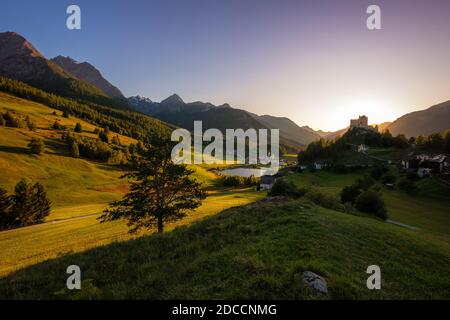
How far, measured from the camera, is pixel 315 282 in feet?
24.2

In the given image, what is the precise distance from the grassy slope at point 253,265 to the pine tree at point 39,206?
55.4 m

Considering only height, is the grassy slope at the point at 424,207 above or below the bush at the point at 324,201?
below

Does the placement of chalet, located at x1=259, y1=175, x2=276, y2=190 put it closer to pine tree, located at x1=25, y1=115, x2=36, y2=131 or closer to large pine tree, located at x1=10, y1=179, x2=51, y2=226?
large pine tree, located at x1=10, y1=179, x2=51, y2=226

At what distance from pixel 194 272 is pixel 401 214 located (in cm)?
5704

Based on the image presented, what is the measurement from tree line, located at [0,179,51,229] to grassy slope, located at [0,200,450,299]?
55201 millimetres

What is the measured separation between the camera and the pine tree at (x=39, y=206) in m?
54.9

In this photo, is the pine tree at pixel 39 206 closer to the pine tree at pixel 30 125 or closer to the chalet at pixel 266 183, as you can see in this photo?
the chalet at pixel 266 183

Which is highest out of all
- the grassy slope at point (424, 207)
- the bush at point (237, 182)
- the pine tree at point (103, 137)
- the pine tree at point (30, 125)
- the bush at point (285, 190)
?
the pine tree at point (30, 125)

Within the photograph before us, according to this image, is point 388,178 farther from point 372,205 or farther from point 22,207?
point 22,207

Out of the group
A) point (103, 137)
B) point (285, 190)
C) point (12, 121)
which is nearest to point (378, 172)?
point (285, 190)

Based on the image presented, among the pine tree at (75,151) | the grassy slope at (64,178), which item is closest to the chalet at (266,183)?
the grassy slope at (64,178)

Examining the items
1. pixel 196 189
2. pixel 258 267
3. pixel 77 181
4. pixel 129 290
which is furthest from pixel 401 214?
pixel 77 181
